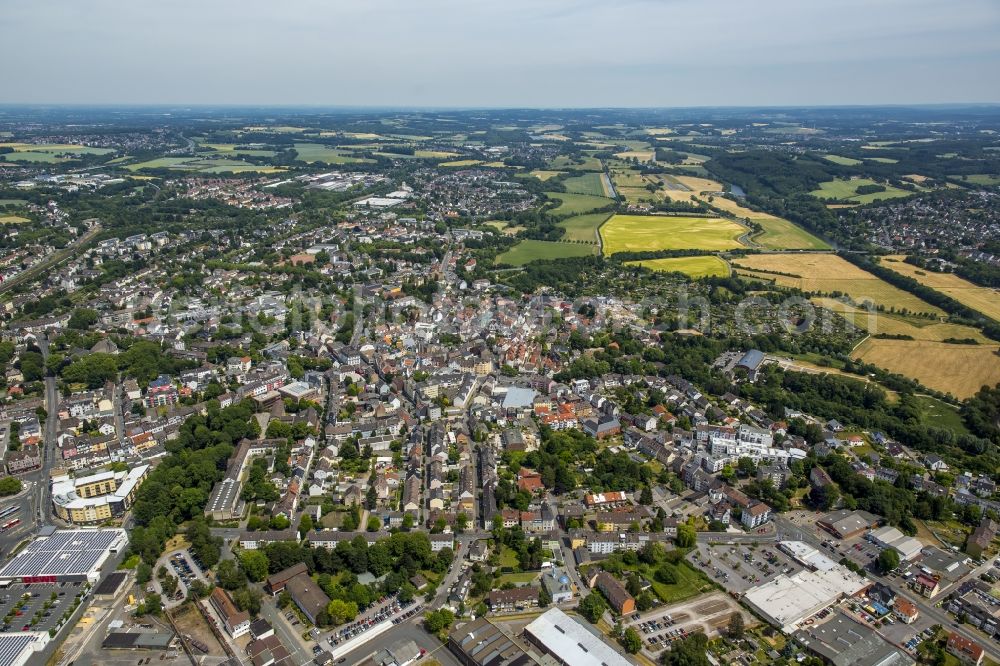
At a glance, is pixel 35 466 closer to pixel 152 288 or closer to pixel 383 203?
pixel 152 288

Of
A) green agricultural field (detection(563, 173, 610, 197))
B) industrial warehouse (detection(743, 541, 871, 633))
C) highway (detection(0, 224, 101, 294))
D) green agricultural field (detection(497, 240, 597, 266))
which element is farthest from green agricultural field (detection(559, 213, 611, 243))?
industrial warehouse (detection(743, 541, 871, 633))

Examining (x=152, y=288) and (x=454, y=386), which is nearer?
(x=454, y=386)

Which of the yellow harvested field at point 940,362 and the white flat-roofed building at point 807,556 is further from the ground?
the yellow harvested field at point 940,362

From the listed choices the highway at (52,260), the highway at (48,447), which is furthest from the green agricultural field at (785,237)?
the highway at (52,260)

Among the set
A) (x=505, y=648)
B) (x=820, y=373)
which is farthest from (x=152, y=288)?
(x=820, y=373)

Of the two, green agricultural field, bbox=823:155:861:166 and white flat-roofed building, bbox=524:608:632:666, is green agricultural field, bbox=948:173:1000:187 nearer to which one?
green agricultural field, bbox=823:155:861:166

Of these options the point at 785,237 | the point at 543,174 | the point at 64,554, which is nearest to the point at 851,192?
the point at 785,237

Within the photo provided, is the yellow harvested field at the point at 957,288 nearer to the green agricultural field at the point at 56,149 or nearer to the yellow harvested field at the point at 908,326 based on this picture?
the yellow harvested field at the point at 908,326

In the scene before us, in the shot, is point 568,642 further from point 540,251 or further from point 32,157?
point 32,157
